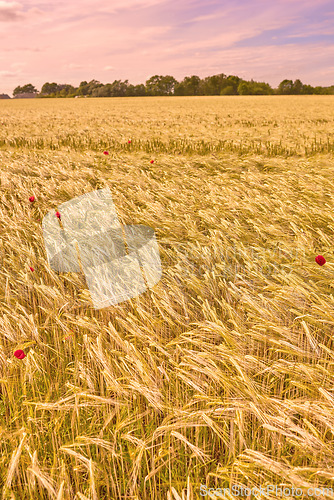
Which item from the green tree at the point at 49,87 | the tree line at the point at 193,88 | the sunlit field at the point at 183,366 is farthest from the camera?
the green tree at the point at 49,87

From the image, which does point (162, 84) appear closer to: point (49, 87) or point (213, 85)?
point (213, 85)

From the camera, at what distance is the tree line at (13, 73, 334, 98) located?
6969 centimetres

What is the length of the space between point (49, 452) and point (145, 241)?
182 centimetres

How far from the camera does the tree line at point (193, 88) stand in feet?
229

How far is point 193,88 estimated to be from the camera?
257ft

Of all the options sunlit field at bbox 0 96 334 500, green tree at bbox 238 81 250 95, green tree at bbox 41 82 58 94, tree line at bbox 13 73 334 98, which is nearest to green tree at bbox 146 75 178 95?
tree line at bbox 13 73 334 98

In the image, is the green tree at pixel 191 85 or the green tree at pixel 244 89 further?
the green tree at pixel 191 85

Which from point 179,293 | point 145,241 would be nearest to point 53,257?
point 145,241

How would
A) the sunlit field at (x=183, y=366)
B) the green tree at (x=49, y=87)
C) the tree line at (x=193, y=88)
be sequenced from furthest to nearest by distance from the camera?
1. the green tree at (x=49, y=87)
2. the tree line at (x=193, y=88)
3. the sunlit field at (x=183, y=366)

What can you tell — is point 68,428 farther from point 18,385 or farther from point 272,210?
point 272,210

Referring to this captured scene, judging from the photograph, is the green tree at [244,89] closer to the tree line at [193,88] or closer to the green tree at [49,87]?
the tree line at [193,88]

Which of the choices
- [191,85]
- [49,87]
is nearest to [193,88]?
[191,85]

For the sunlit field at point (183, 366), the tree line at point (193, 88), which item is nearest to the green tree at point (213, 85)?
the tree line at point (193, 88)

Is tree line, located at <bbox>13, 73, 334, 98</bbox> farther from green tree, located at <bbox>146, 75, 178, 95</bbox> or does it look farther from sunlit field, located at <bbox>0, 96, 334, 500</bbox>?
sunlit field, located at <bbox>0, 96, 334, 500</bbox>
